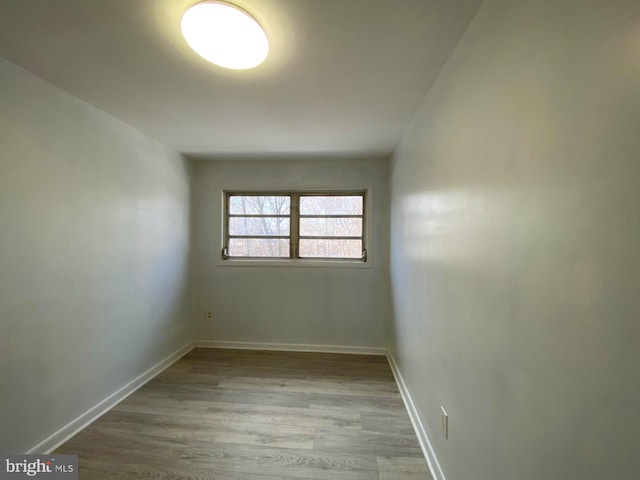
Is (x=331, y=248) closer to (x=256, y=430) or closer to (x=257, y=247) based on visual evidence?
(x=257, y=247)

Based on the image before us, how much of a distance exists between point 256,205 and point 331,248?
3.60ft

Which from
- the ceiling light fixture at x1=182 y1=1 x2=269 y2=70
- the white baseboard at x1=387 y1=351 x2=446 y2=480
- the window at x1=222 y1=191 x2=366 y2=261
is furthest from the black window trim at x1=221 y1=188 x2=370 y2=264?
the ceiling light fixture at x1=182 y1=1 x2=269 y2=70

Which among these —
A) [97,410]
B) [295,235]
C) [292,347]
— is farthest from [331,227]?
[97,410]

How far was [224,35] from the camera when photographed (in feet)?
3.82

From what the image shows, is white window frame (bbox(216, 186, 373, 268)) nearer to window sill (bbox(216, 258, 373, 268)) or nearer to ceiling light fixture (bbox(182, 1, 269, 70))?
window sill (bbox(216, 258, 373, 268))

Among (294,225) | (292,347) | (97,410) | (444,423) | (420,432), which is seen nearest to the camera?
(444,423)

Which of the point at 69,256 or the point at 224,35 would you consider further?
the point at 69,256

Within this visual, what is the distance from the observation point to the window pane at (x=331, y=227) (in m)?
3.34

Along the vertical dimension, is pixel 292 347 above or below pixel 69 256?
below

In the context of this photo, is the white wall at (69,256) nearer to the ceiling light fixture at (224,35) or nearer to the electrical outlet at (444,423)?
the ceiling light fixture at (224,35)

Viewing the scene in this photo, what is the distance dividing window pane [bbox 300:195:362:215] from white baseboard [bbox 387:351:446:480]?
183 centimetres

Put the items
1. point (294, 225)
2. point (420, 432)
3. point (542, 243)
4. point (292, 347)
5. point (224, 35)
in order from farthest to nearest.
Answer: point (294, 225) < point (292, 347) < point (420, 432) < point (224, 35) < point (542, 243)

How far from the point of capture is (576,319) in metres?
0.63

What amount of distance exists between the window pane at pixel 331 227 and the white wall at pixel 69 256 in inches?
63.1
